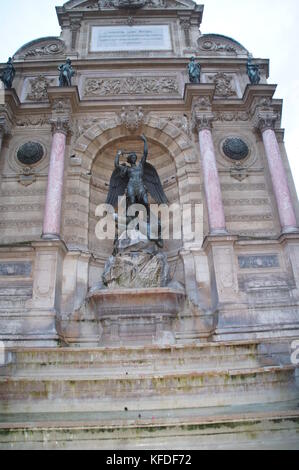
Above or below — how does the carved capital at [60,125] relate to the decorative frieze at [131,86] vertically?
below

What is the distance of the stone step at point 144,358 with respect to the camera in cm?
629

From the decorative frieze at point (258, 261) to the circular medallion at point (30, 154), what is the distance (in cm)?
781

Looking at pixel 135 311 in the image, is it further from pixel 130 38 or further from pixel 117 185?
pixel 130 38

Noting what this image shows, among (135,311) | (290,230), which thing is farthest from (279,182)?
(135,311)

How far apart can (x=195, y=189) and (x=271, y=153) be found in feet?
9.39

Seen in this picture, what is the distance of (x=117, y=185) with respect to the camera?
465 inches

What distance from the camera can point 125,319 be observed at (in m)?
8.84

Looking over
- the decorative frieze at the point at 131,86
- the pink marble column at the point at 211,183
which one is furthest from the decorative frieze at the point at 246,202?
the decorative frieze at the point at 131,86

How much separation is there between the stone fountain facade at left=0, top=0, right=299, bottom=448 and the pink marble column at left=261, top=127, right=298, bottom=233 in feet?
0.14

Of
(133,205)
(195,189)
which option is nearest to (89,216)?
(133,205)

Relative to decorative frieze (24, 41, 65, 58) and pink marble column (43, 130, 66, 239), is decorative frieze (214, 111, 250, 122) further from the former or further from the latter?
decorative frieze (24, 41, 65, 58)

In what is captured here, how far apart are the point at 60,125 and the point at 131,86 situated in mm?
3810

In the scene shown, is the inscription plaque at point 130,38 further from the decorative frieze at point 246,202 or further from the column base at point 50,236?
the column base at point 50,236
